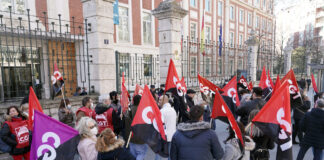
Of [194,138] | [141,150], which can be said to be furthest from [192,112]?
[141,150]

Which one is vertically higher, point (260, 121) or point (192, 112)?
point (192, 112)

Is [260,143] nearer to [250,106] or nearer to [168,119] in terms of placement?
[250,106]

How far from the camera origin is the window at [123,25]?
18.2m

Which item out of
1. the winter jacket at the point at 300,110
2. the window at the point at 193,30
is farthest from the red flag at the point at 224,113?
the window at the point at 193,30

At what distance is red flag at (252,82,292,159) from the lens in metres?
3.04

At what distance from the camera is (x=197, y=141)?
2.61 metres

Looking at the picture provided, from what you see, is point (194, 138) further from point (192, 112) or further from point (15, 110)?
point (15, 110)

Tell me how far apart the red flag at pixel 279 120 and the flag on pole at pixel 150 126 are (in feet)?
5.04

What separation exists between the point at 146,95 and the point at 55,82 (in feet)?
9.51

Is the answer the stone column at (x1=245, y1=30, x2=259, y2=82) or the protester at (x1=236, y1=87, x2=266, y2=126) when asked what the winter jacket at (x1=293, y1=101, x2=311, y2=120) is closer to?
the protester at (x1=236, y1=87, x2=266, y2=126)

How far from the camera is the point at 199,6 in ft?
80.7

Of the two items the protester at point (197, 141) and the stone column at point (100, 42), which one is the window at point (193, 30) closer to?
the stone column at point (100, 42)

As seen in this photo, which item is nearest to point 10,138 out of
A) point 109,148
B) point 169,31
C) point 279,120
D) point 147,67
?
point 109,148

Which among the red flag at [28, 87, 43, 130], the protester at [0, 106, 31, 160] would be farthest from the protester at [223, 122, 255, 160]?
the protester at [0, 106, 31, 160]
